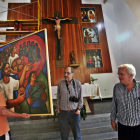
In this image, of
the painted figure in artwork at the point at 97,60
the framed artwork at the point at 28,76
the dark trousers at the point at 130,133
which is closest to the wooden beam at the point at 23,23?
the painted figure in artwork at the point at 97,60

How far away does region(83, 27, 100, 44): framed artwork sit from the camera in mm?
6133

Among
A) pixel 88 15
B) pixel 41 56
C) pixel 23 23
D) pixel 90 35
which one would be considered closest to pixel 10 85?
pixel 41 56

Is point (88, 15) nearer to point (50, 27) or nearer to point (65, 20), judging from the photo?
point (65, 20)

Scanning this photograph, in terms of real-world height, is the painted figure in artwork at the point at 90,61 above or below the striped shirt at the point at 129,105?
above

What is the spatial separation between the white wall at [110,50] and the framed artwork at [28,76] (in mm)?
4566

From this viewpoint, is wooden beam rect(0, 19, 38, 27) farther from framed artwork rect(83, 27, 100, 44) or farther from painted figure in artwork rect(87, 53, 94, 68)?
painted figure in artwork rect(87, 53, 94, 68)

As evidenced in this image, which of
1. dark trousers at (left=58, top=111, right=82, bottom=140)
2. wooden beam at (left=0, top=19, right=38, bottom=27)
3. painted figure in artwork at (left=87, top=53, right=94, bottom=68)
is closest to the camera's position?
dark trousers at (left=58, top=111, right=82, bottom=140)

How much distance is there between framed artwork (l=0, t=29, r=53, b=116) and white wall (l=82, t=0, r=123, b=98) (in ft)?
15.0

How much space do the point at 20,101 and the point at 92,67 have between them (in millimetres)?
4818

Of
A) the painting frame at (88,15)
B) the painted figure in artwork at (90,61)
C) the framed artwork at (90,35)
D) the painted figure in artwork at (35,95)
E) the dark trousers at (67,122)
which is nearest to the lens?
the painted figure in artwork at (35,95)

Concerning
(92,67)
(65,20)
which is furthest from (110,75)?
(65,20)

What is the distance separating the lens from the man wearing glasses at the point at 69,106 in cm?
197

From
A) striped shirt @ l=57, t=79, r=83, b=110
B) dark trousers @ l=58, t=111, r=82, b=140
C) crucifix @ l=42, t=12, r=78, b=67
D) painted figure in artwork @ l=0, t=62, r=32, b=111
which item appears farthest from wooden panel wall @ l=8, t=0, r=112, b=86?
painted figure in artwork @ l=0, t=62, r=32, b=111

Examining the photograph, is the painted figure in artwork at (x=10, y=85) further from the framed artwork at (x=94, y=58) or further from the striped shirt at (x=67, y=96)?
the framed artwork at (x=94, y=58)
